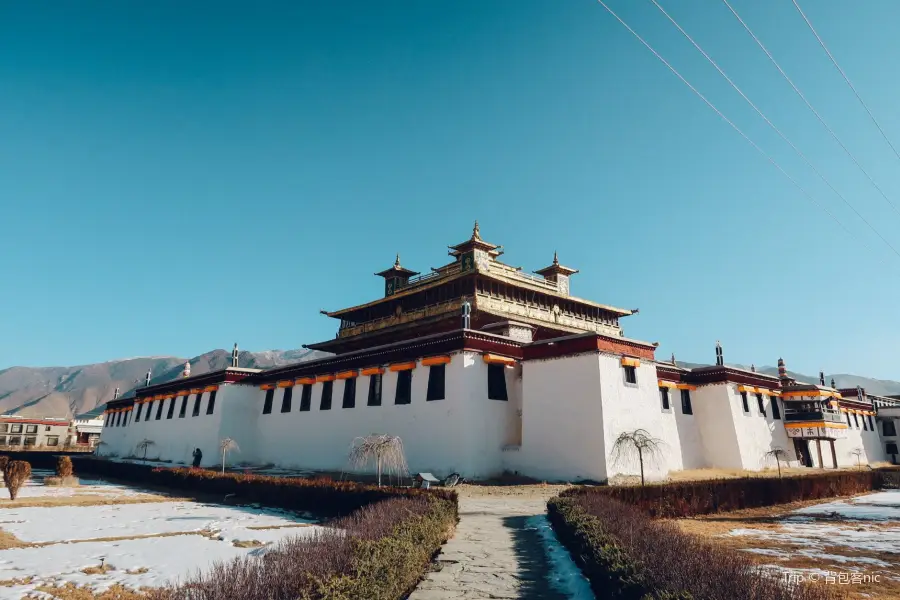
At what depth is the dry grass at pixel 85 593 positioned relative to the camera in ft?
23.5

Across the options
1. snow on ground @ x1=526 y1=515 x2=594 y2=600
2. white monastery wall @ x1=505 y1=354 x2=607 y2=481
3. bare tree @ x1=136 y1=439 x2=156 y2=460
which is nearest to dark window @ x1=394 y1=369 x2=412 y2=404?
white monastery wall @ x1=505 y1=354 x2=607 y2=481

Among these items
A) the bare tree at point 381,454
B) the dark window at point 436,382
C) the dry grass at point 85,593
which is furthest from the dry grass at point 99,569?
the dark window at point 436,382

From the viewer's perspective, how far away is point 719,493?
1667cm

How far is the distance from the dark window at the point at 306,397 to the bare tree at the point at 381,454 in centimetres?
534

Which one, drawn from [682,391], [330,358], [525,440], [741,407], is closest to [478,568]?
[525,440]

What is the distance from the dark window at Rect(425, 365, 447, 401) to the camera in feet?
73.4

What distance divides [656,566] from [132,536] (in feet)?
35.5

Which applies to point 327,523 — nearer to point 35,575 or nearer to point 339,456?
point 35,575

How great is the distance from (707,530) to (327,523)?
29.9ft

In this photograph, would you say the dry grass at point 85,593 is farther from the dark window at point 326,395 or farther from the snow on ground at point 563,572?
the dark window at point 326,395

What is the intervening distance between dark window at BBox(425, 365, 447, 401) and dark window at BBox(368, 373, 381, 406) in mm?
3284

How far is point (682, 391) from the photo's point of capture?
28984mm

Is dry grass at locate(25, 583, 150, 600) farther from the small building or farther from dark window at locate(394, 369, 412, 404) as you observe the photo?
the small building

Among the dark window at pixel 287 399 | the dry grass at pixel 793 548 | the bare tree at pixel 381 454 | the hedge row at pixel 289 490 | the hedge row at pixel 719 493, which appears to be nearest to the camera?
the dry grass at pixel 793 548
